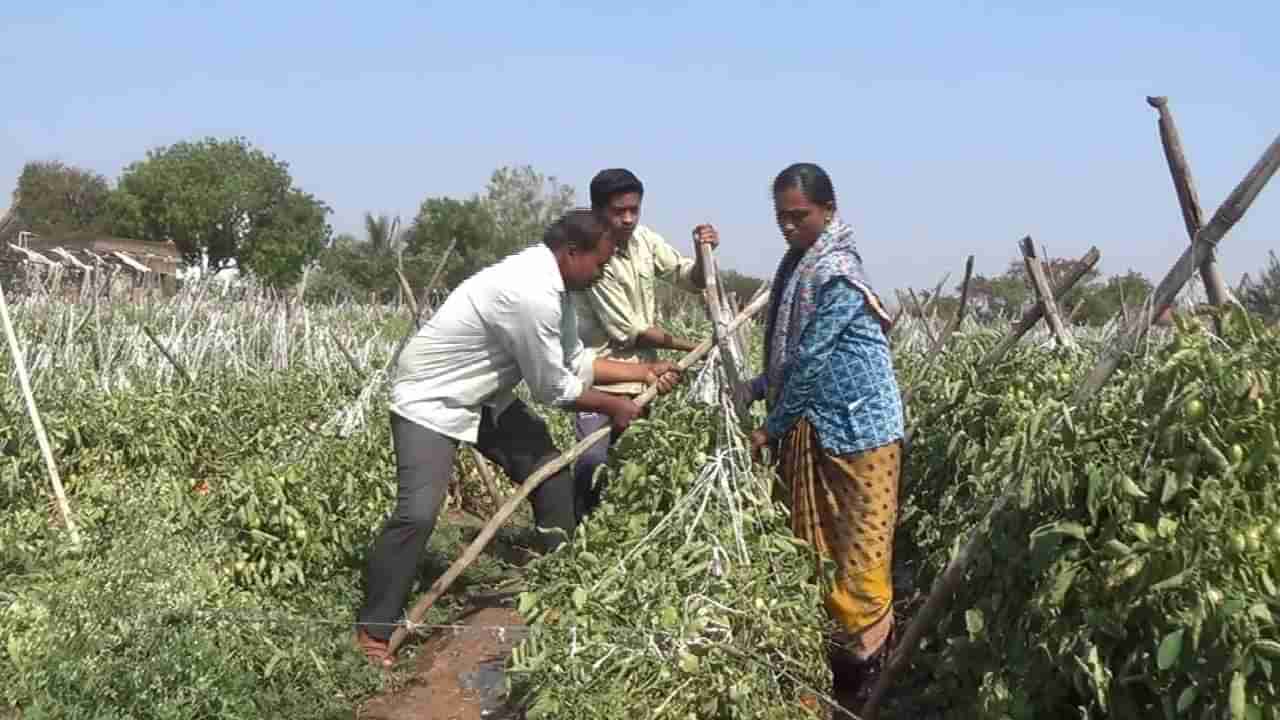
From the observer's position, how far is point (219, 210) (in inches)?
1352

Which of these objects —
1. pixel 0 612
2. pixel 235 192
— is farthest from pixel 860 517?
pixel 235 192

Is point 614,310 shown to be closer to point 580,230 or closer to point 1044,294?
point 580,230

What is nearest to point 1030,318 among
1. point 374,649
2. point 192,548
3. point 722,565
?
point 722,565

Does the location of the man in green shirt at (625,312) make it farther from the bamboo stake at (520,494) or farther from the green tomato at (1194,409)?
the green tomato at (1194,409)

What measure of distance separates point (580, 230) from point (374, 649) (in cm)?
161

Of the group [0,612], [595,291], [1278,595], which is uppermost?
[595,291]

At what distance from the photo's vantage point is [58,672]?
327cm

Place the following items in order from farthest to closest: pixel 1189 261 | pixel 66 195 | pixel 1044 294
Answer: pixel 66 195 → pixel 1044 294 → pixel 1189 261

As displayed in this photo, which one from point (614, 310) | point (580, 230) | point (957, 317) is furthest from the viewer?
point (957, 317)

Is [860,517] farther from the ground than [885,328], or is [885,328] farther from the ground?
[885,328]

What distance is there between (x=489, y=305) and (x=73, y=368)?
5.00 metres

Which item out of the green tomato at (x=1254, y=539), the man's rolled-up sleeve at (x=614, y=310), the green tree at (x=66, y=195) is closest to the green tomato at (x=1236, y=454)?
the green tomato at (x=1254, y=539)

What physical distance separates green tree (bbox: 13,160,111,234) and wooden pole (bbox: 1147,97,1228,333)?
3908 centimetres

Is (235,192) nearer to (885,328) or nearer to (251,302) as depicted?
(251,302)
